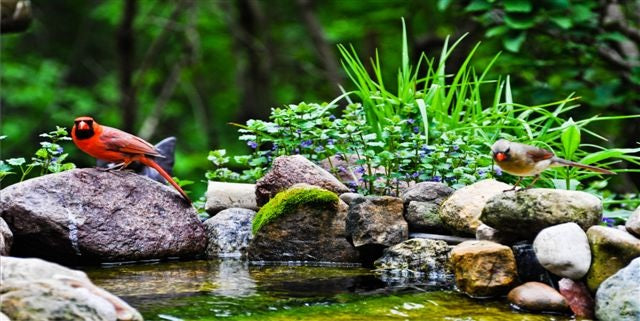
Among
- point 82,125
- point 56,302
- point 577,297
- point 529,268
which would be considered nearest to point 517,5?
point 529,268

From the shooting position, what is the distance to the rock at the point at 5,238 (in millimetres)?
3986

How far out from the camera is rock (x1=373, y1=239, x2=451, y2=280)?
172 inches

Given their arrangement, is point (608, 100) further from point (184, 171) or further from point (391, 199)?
point (184, 171)

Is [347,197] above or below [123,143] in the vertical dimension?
below

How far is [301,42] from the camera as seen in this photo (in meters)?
18.5

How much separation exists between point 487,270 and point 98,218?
2213 mm

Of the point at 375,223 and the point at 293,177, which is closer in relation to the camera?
the point at 375,223

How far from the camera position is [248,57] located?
14.5 meters

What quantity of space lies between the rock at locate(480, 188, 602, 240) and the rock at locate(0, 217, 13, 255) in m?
2.44

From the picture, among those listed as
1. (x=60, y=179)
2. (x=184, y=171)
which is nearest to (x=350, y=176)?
(x=60, y=179)

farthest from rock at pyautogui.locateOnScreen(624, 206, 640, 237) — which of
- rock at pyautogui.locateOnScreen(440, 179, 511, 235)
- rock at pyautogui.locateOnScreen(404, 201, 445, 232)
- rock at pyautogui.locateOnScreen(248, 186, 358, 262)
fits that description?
rock at pyautogui.locateOnScreen(248, 186, 358, 262)

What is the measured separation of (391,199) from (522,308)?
47.5 inches

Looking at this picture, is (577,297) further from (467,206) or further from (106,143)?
(106,143)

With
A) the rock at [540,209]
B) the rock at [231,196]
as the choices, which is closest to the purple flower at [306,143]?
the rock at [231,196]
